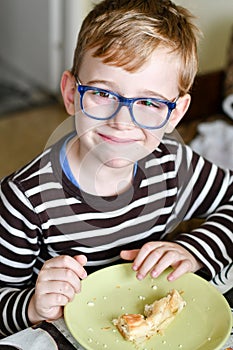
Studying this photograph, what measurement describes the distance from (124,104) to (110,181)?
0.23 meters

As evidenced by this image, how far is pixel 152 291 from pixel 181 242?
0.53 ft

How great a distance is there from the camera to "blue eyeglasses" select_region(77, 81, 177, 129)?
1.14 metres

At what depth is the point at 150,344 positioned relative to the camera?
99 cm

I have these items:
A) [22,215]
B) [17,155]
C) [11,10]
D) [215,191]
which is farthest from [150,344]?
[11,10]

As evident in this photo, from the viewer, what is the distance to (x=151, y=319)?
39.9 inches

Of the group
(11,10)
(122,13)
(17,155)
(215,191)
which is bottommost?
(17,155)

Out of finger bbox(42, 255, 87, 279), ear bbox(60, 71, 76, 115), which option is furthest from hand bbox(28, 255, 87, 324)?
ear bbox(60, 71, 76, 115)

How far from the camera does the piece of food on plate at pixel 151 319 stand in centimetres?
99

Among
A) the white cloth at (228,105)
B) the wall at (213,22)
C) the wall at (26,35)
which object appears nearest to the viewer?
the white cloth at (228,105)

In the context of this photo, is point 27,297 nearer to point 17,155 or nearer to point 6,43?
point 17,155

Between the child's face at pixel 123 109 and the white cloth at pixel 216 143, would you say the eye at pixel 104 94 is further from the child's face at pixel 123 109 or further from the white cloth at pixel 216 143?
the white cloth at pixel 216 143

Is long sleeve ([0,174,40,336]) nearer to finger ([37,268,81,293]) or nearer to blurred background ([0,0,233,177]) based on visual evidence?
finger ([37,268,81,293])

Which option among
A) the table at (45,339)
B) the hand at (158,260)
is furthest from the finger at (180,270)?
the table at (45,339)

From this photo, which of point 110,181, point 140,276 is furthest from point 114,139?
point 140,276
